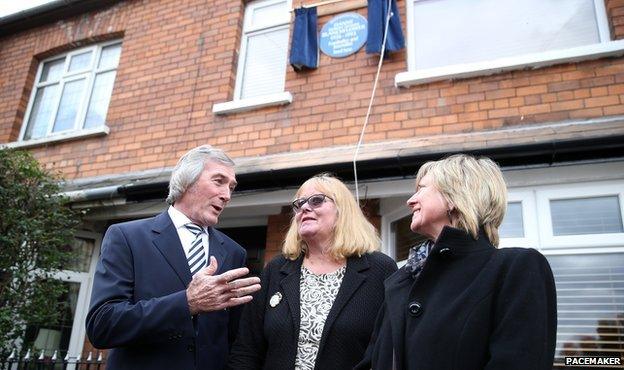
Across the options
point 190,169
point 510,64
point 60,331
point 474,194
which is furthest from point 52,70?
point 474,194

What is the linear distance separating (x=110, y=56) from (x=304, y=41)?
3481 millimetres

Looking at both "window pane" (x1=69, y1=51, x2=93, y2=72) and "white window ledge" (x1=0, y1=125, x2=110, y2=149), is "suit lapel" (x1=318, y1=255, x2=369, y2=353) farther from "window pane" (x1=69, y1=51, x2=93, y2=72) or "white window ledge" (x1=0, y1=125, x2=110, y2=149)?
"window pane" (x1=69, y1=51, x2=93, y2=72)

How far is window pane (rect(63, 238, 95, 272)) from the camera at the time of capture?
19.6 feet

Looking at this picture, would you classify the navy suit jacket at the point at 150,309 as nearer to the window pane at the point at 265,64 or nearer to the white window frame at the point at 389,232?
the white window frame at the point at 389,232

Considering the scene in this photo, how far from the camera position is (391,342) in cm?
185

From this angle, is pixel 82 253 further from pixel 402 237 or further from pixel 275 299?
pixel 275 299

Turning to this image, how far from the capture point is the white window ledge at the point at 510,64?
409cm

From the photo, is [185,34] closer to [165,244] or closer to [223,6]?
[223,6]

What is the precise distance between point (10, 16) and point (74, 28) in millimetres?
1268

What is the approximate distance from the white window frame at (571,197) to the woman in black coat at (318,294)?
180cm

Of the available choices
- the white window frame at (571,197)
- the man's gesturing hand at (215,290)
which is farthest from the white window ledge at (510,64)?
the man's gesturing hand at (215,290)

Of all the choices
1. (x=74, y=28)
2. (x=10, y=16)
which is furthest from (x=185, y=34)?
(x=10, y=16)

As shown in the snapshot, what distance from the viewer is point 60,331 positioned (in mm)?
5859

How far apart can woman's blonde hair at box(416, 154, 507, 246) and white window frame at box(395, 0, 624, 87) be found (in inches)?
108
